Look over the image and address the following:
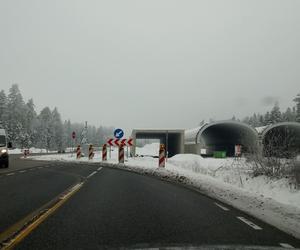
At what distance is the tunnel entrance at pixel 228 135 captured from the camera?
52219 mm

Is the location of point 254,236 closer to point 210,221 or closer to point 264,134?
point 210,221

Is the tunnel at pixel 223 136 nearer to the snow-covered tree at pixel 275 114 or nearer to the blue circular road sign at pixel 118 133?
the blue circular road sign at pixel 118 133

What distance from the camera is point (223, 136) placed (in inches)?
2569

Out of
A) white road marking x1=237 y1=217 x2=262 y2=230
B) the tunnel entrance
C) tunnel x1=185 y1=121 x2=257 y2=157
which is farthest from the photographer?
the tunnel entrance

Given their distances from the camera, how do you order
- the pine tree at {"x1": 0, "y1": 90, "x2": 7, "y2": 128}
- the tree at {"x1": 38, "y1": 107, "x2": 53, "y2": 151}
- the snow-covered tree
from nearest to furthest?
the pine tree at {"x1": 0, "y1": 90, "x2": 7, "y2": 128} → the snow-covered tree → the tree at {"x1": 38, "y1": 107, "x2": 53, "y2": 151}

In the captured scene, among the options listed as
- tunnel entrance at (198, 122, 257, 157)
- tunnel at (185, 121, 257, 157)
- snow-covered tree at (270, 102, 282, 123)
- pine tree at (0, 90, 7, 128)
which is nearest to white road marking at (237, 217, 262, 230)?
tunnel at (185, 121, 257, 157)

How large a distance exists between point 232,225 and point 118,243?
2.42 meters

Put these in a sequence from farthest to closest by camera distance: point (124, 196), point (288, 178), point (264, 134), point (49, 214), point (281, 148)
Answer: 1. point (264, 134)
2. point (281, 148)
3. point (288, 178)
4. point (124, 196)
5. point (49, 214)

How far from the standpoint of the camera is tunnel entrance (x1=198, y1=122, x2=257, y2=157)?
52219mm

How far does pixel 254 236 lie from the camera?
5.91m

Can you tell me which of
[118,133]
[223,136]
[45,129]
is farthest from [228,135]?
[45,129]

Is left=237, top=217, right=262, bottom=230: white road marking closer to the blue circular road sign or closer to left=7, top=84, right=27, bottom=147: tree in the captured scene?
the blue circular road sign

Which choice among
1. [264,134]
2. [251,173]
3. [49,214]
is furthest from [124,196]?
[264,134]

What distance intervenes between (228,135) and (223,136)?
94.0 inches
